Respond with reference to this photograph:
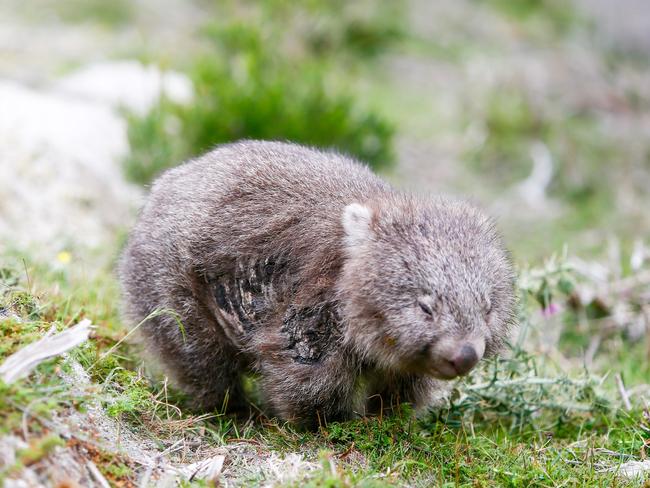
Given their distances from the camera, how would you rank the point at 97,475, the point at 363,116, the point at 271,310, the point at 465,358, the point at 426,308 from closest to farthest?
the point at 97,475, the point at 465,358, the point at 426,308, the point at 271,310, the point at 363,116

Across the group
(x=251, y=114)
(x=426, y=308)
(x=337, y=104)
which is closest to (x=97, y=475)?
(x=426, y=308)

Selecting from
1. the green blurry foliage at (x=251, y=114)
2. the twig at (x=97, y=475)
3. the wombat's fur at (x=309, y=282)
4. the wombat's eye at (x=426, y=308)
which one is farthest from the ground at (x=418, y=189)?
the wombat's eye at (x=426, y=308)

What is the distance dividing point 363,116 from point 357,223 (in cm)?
553

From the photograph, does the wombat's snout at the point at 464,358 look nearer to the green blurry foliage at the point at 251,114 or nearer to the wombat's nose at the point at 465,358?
the wombat's nose at the point at 465,358

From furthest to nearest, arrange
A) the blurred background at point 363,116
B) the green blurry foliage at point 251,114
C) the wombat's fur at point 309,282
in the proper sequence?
the green blurry foliage at point 251,114 → the blurred background at point 363,116 → the wombat's fur at point 309,282

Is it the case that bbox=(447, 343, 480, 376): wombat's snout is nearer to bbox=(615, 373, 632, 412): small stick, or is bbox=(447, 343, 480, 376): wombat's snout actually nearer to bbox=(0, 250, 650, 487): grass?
bbox=(0, 250, 650, 487): grass

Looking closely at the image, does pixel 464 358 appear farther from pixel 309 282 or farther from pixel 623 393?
pixel 623 393

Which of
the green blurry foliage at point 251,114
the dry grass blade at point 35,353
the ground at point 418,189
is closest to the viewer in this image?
the dry grass blade at point 35,353

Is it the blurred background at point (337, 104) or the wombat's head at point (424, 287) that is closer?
the wombat's head at point (424, 287)

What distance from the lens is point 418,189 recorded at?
255 inches

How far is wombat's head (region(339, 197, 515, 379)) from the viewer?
3.88 metres

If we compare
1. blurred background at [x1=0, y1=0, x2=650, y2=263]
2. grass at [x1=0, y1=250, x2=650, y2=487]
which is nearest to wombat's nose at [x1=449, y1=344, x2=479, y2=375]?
grass at [x1=0, y1=250, x2=650, y2=487]

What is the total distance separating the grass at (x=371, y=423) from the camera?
3.55m

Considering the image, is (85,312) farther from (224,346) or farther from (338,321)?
(338,321)
